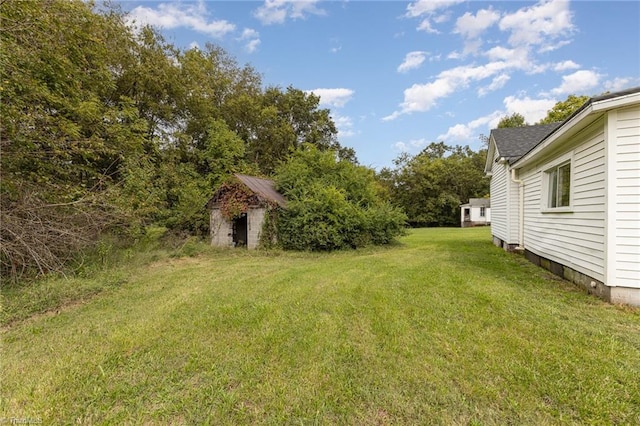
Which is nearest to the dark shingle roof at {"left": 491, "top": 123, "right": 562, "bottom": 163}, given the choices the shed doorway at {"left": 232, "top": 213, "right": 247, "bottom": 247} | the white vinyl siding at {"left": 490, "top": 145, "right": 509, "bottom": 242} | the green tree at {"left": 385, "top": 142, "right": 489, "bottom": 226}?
the white vinyl siding at {"left": 490, "top": 145, "right": 509, "bottom": 242}

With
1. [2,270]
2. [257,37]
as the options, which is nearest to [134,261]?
[2,270]

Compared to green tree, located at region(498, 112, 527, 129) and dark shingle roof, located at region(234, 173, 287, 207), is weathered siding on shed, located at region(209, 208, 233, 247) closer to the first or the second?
dark shingle roof, located at region(234, 173, 287, 207)

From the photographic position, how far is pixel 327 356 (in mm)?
2791

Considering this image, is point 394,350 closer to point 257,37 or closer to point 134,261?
point 134,261

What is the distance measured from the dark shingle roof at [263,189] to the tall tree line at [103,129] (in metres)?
3.41

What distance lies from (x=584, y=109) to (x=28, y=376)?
7.35 meters

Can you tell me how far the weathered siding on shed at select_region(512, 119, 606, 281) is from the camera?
4.27 meters

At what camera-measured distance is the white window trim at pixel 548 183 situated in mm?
5219

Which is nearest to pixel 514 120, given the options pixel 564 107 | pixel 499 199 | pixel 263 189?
pixel 564 107

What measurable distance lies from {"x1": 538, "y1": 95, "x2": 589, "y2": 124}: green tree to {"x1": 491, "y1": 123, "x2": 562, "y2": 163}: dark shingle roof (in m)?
17.7

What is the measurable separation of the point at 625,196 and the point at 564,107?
2660 centimetres

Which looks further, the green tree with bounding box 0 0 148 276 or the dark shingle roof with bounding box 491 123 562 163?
the dark shingle roof with bounding box 491 123 562 163

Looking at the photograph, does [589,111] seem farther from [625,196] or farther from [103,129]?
[103,129]

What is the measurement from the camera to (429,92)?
696 inches
